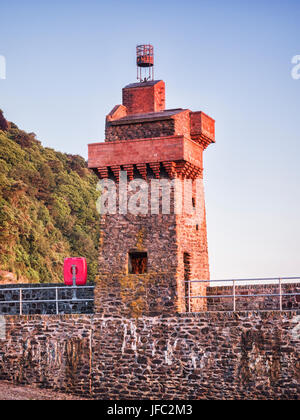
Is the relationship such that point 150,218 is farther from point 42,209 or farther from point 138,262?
point 42,209

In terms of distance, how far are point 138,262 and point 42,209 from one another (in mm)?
30625

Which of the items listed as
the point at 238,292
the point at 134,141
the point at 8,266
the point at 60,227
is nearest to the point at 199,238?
the point at 238,292

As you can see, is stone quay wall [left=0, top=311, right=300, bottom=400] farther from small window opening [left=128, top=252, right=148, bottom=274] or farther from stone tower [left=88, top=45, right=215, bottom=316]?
small window opening [left=128, top=252, right=148, bottom=274]

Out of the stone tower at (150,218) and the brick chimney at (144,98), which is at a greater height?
the brick chimney at (144,98)

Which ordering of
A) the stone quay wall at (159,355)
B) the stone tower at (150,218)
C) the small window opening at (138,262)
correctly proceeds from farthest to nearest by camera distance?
1. the small window opening at (138,262)
2. the stone tower at (150,218)
3. the stone quay wall at (159,355)

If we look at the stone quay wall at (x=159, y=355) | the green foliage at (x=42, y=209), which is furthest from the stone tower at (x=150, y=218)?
the green foliage at (x=42, y=209)

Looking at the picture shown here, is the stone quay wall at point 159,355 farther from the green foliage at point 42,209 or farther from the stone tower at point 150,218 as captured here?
the green foliage at point 42,209

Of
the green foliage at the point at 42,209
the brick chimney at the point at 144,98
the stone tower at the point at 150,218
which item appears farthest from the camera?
the green foliage at the point at 42,209

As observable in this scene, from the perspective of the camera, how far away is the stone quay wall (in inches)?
857

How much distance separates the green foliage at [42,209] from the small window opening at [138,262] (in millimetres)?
22241

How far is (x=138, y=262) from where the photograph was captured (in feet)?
79.7

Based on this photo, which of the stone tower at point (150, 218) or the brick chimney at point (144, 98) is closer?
the stone tower at point (150, 218)

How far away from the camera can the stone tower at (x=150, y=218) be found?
23.4 metres

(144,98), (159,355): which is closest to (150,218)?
(159,355)
